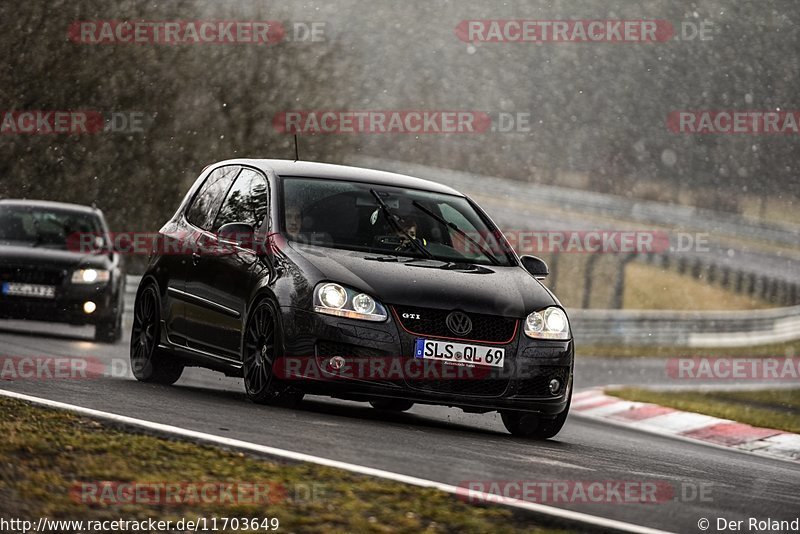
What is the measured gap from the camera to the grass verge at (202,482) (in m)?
5.11

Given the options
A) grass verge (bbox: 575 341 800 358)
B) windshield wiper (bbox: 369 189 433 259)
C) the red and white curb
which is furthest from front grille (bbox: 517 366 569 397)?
grass verge (bbox: 575 341 800 358)

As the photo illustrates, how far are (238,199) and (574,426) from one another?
3994mm

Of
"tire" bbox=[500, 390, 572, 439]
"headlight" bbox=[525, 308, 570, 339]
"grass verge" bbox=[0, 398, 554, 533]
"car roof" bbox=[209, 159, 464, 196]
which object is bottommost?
"tire" bbox=[500, 390, 572, 439]

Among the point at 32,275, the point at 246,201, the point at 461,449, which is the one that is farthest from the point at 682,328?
the point at 461,449

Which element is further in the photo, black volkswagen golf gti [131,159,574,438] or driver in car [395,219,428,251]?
driver in car [395,219,428,251]

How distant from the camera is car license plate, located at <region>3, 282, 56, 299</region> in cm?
1606

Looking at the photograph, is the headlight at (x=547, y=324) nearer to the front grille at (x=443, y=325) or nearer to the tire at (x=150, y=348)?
the front grille at (x=443, y=325)

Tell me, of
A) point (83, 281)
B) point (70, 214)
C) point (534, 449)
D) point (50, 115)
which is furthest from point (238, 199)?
point (50, 115)

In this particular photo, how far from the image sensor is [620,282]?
45312 millimetres

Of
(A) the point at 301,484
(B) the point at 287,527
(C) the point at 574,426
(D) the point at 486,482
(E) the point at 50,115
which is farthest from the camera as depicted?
(E) the point at 50,115

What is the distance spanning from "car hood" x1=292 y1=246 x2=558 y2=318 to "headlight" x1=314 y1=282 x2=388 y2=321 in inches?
2.0

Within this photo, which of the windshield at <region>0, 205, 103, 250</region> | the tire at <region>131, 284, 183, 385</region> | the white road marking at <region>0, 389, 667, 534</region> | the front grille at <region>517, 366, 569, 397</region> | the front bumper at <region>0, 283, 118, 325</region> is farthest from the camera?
the windshield at <region>0, 205, 103, 250</region>

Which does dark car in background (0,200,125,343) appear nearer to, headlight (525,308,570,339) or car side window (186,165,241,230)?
car side window (186,165,241,230)

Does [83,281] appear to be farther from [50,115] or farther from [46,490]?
[50,115]
